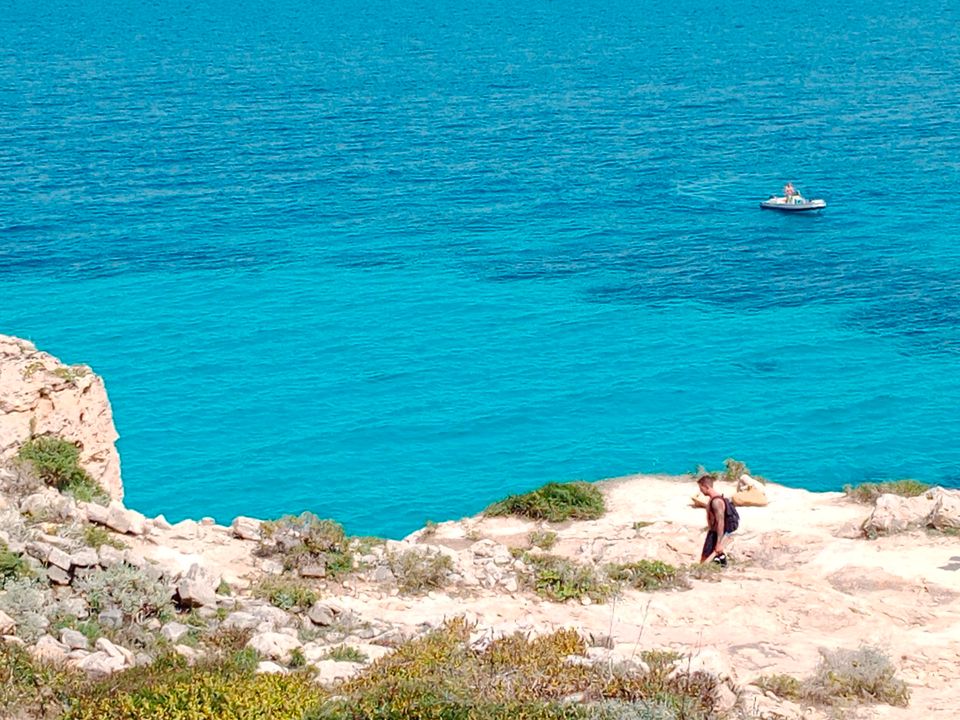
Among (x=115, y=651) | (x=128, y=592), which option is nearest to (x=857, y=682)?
(x=115, y=651)

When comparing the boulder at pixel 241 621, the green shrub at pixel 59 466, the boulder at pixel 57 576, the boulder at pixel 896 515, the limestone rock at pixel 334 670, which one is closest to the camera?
the limestone rock at pixel 334 670

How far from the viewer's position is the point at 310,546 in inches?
742

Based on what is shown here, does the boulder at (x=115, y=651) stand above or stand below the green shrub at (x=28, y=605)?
below

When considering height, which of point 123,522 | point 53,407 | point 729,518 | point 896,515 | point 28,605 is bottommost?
point 28,605

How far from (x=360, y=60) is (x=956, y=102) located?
42.0 meters

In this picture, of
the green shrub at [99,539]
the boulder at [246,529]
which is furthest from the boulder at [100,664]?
the boulder at [246,529]

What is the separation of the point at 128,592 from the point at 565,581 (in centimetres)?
606

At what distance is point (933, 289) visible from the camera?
1850 inches

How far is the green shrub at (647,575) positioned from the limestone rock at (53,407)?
8180 mm

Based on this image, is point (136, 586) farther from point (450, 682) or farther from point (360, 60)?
point (360, 60)

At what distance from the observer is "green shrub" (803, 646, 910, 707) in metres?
14.6

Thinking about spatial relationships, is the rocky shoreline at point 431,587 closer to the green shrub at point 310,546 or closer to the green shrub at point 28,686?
the green shrub at point 310,546

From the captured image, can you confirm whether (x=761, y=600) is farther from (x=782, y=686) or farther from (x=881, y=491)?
(x=881, y=491)

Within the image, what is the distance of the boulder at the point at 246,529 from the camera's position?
20.2m
